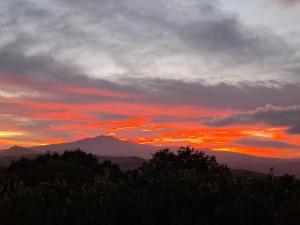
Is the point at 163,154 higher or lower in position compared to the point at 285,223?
higher

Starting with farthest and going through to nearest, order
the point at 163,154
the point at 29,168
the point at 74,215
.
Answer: the point at 163,154 → the point at 29,168 → the point at 74,215

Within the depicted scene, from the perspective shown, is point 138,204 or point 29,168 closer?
point 138,204

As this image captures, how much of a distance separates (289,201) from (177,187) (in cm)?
234

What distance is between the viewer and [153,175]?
41.5 feet

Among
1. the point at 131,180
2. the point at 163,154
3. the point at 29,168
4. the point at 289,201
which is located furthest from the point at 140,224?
the point at 163,154

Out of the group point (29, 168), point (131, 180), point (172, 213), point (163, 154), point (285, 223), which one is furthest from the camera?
point (163, 154)

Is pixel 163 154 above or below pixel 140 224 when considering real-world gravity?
above

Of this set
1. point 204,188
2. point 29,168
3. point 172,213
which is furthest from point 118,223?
point 29,168

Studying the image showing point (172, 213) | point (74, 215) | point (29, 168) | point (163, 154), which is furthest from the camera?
point (163, 154)

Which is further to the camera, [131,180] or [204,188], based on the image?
[131,180]

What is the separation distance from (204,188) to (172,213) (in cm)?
111

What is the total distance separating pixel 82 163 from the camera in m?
25.5

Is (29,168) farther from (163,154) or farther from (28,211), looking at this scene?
(28,211)

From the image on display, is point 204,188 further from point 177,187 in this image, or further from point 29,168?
point 29,168
